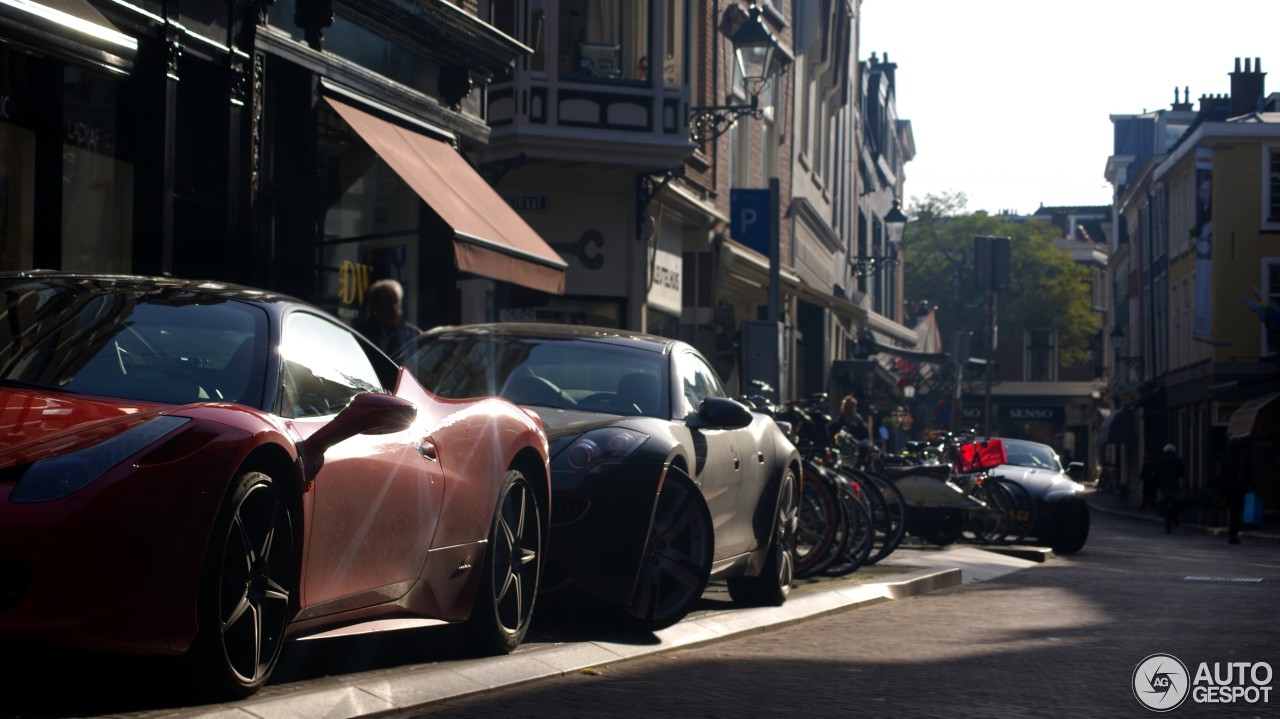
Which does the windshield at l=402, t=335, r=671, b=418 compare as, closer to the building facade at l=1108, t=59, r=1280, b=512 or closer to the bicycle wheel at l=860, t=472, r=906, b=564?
the bicycle wheel at l=860, t=472, r=906, b=564

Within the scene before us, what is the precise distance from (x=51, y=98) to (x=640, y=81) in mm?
10790

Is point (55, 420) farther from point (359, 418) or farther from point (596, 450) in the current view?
point (596, 450)

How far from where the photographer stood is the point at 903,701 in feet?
21.2

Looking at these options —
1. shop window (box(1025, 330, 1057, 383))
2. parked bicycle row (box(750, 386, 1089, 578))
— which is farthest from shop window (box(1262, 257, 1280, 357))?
shop window (box(1025, 330, 1057, 383))

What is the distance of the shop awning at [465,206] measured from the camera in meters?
→ 13.4

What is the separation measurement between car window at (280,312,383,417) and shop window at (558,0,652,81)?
14.4 m

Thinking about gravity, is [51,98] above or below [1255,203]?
below

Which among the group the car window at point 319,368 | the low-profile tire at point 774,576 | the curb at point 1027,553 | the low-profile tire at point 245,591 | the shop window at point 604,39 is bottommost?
the curb at point 1027,553

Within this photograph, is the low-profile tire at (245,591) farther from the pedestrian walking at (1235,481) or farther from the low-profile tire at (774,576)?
the pedestrian walking at (1235,481)

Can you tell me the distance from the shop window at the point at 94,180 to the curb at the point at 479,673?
193 inches

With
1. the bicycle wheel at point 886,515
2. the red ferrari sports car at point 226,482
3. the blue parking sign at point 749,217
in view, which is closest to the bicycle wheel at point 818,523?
the bicycle wheel at point 886,515

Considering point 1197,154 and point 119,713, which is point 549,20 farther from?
point 1197,154

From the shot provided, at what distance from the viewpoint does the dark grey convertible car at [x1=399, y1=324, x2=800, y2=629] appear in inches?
307

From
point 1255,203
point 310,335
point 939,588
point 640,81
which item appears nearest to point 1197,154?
point 1255,203
